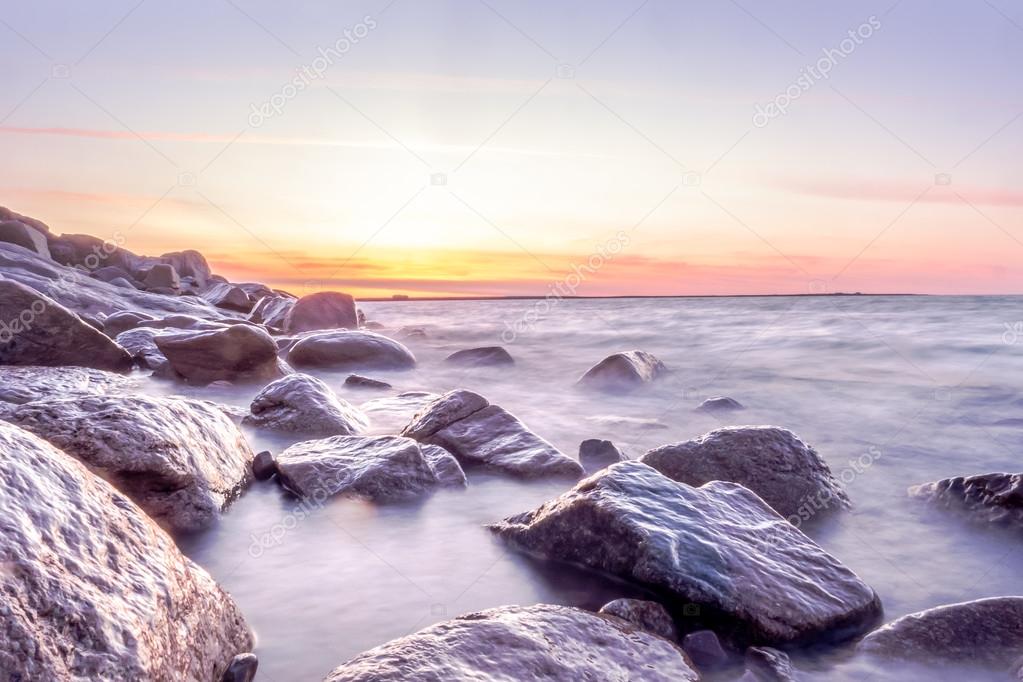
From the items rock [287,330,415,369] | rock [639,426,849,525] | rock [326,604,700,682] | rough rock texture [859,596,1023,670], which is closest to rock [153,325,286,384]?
rock [287,330,415,369]

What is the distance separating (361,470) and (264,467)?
Result: 70cm

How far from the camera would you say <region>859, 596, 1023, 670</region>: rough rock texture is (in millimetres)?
2867

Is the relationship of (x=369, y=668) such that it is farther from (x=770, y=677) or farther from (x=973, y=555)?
(x=973, y=555)

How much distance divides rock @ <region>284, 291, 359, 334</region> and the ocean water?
10.2 ft

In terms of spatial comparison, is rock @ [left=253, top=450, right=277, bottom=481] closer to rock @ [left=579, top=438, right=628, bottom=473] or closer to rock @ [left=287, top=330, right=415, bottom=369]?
rock @ [left=579, top=438, right=628, bottom=473]

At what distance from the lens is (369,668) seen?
2.18 m

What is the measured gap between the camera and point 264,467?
4633mm

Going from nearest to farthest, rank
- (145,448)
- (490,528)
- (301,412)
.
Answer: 1. (145,448)
2. (490,528)
3. (301,412)

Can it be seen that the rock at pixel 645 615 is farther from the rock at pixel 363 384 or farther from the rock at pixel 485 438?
the rock at pixel 363 384

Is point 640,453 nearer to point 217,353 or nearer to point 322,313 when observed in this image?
point 217,353

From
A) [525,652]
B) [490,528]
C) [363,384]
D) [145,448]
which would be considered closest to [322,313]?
[363,384]

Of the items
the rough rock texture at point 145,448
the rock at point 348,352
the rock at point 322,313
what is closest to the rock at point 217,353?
the rock at point 348,352

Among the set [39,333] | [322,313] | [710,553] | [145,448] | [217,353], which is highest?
[322,313]

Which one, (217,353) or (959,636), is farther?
(217,353)
